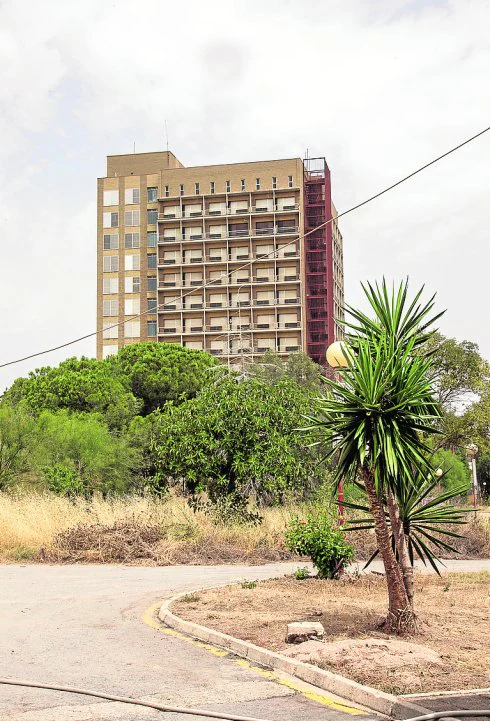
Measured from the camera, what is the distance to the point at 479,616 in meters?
11.3

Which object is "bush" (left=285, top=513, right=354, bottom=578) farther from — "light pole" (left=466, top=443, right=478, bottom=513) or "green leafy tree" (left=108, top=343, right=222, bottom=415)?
"green leafy tree" (left=108, top=343, right=222, bottom=415)

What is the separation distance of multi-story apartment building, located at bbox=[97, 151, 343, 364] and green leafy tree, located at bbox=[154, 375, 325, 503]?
6584 centimetres

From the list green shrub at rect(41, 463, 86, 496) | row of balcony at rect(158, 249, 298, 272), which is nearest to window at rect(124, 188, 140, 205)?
row of balcony at rect(158, 249, 298, 272)

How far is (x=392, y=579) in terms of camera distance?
9.92m

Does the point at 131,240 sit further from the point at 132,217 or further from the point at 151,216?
the point at 151,216

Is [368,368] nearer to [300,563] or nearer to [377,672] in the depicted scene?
[377,672]


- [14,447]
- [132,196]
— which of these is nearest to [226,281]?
[132,196]

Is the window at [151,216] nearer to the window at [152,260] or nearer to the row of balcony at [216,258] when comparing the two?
the window at [152,260]

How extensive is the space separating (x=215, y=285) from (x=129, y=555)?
7922cm

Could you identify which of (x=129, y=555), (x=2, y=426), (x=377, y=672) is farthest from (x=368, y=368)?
(x=2, y=426)

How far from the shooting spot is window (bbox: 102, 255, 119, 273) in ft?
342

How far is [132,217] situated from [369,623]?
317 ft

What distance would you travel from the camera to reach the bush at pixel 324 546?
15.8 meters

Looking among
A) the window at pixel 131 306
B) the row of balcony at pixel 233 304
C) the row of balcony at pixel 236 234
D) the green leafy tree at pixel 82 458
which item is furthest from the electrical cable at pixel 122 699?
the window at pixel 131 306
